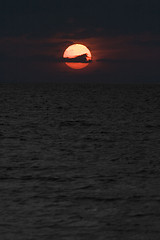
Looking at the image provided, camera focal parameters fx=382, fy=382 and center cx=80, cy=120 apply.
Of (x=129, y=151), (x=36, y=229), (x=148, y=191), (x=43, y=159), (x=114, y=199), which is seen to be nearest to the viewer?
(x=36, y=229)

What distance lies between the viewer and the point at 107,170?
18.5 metres

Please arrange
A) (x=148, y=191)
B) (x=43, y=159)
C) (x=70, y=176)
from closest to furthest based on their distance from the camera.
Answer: (x=148, y=191) < (x=70, y=176) < (x=43, y=159)

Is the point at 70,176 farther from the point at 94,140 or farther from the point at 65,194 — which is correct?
the point at 94,140

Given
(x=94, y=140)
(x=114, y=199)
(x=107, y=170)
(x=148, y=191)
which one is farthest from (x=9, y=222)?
(x=94, y=140)

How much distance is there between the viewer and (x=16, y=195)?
553 inches

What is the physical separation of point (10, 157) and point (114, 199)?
32.1ft

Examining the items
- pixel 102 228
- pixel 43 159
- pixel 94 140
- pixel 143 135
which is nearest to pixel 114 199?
pixel 102 228

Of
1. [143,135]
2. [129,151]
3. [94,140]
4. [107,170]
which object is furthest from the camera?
[143,135]

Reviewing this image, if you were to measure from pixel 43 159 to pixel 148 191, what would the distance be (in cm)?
820

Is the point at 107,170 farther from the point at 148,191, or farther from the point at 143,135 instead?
the point at 143,135

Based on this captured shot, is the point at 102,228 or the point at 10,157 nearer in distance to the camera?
the point at 102,228

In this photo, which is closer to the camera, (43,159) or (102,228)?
(102,228)

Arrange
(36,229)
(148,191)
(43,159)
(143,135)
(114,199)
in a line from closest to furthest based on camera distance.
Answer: (36,229)
(114,199)
(148,191)
(43,159)
(143,135)

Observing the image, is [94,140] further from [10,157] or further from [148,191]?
[148,191]
